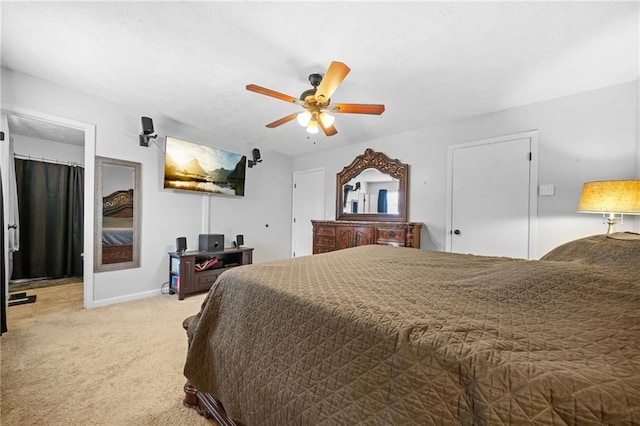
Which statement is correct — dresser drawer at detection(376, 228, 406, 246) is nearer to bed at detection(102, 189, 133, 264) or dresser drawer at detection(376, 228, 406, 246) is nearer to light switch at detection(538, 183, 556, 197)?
light switch at detection(538, 183, 556, 197)

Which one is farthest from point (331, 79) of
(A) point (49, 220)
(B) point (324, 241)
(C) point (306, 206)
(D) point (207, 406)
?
(A) point (49, 220)

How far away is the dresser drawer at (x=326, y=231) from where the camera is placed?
413cm

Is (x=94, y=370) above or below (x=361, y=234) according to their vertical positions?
below

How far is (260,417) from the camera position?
947 mm

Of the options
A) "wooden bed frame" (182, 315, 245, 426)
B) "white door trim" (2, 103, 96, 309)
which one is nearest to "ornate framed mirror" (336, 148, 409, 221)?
"wooden bed frame" (182, 315, 245, 426)

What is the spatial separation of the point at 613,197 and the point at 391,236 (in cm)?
206

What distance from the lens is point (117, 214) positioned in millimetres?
3057

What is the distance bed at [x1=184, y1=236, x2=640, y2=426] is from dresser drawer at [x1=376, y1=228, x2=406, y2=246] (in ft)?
6.48

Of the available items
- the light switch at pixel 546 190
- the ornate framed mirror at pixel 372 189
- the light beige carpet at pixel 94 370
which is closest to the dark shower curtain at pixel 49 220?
the light beige carpet at pixel 94 370

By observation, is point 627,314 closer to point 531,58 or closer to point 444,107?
point 531,58

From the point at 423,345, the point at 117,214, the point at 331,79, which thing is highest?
the point at 331,79

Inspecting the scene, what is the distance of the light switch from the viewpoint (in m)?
2.62

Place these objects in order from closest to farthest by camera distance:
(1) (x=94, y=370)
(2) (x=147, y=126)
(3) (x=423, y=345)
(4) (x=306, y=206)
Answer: (3) (x=423, y=345), (1) (x=94, y=370), (2) (x=147, y=126), (4) (x=306, y=206)

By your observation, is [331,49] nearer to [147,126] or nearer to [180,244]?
[147,126]
